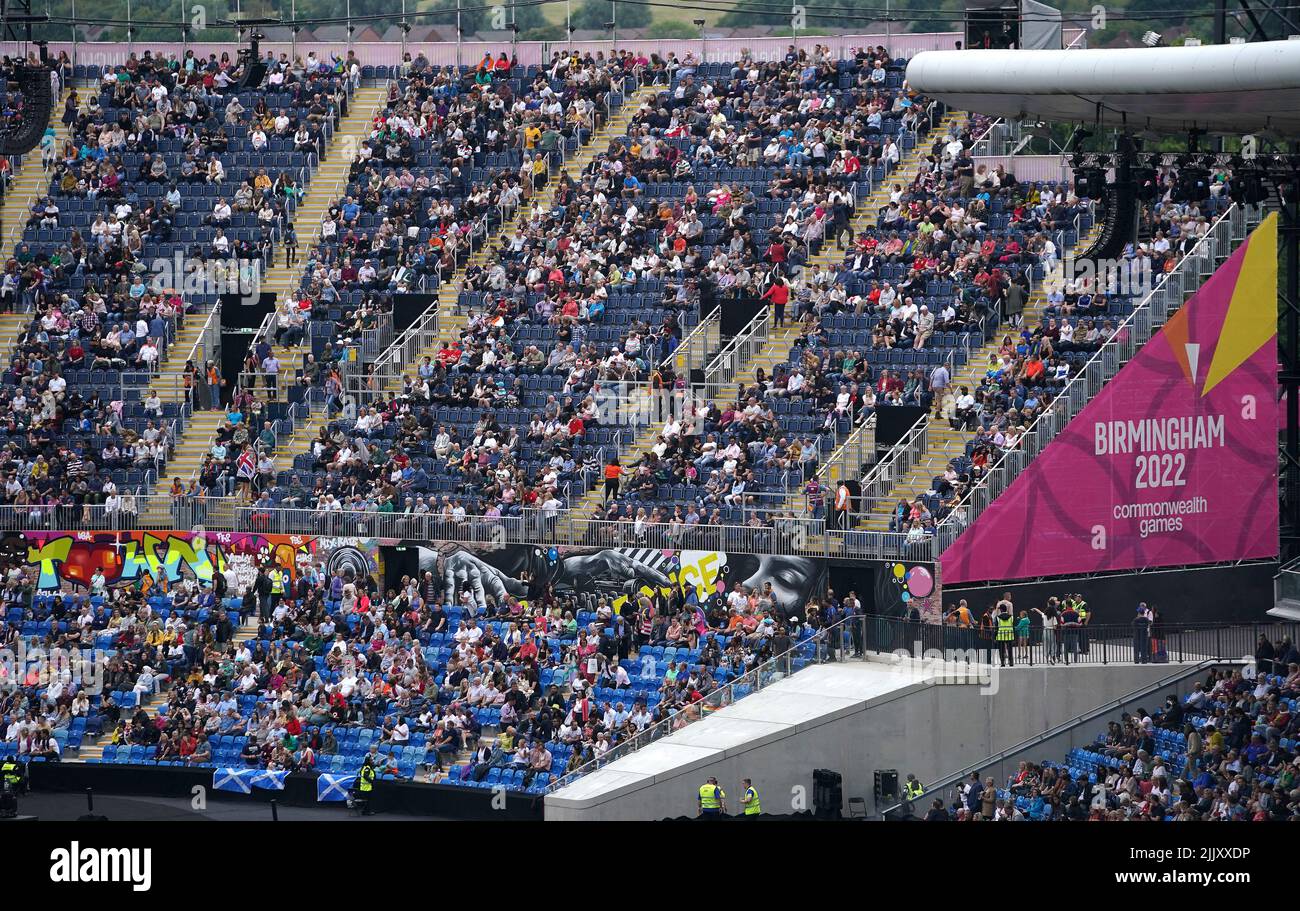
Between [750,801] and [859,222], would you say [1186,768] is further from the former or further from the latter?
[859,222]

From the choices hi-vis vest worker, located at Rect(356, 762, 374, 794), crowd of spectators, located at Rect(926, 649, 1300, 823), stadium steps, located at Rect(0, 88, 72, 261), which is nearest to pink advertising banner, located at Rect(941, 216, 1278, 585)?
crowd of spectators, located at Rect(926, 649, 1300, 823)

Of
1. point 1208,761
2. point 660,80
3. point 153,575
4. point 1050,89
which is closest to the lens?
point 1208,761

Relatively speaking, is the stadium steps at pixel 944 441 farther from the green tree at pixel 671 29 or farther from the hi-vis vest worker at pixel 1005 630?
the green tree at pixel 671 29

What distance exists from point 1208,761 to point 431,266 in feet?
66.4

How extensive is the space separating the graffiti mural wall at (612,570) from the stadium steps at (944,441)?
1.40 metres

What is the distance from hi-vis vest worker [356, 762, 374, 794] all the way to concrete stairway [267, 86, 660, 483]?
825 centimetres

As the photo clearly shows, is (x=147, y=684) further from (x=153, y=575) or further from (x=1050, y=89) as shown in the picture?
(x=1050, y=89)

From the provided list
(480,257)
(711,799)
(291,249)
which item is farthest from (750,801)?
(291,249)

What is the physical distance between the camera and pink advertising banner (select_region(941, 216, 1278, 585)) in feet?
111

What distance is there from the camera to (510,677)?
3341 cm

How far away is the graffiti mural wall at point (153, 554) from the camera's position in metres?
37.5

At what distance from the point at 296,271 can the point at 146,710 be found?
1106 cm

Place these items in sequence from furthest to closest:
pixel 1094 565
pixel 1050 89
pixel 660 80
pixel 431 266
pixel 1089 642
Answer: pixel 660 80 < pixel 431 266 < pixel 1094 565 < pixel 1089 642 < pixel 1050 89

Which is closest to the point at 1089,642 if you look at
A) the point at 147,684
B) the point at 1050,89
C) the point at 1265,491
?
the point at 1265,491
